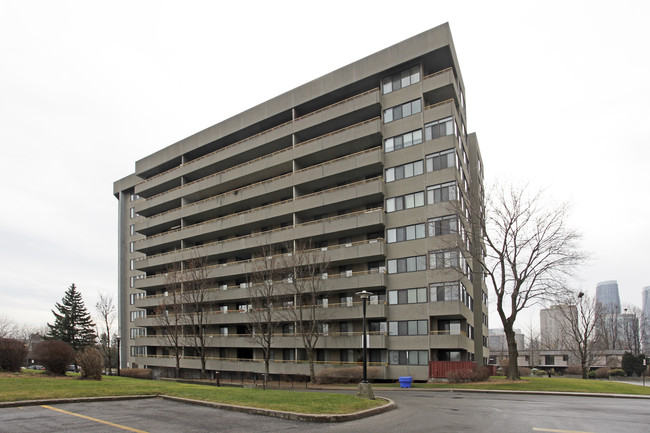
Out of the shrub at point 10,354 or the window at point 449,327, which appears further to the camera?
the window at point 449,327

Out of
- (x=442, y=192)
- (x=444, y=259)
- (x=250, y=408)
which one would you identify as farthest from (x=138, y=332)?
(x=250, y=408)

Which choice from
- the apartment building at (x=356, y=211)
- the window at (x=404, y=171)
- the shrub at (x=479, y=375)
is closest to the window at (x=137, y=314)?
the apartment building at (x=356, y=211)

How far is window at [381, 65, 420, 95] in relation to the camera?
4509 centimetres

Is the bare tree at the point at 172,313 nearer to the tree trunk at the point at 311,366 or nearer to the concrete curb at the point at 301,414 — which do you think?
the tree trunk at the point at 311,366

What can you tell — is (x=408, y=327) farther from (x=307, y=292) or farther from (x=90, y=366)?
(x=90, y=366)

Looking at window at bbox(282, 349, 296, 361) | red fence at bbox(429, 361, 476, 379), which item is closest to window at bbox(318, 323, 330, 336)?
window at bbox(282, 349, 296, 361)

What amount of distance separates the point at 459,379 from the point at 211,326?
112 ft

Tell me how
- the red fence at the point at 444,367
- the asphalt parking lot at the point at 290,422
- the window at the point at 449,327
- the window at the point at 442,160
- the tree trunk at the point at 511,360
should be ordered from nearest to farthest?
the asphalt parking lot at the point at 290,422
the tree trunk at the point at 511,360
the red fence at the point at 444,367
the window at the point at 449,327
the window at the point at 442,160

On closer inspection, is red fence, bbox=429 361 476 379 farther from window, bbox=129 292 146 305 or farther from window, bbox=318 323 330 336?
window, bbox=129 292 146 305

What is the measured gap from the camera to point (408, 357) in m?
40.8

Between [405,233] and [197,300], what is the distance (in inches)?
1083

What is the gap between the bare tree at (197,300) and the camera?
56.5m

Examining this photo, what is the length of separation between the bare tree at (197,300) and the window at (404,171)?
84.7 ft

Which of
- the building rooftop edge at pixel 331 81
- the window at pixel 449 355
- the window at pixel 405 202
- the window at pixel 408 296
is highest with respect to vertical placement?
the building rooftop edge at pixel 331 81
